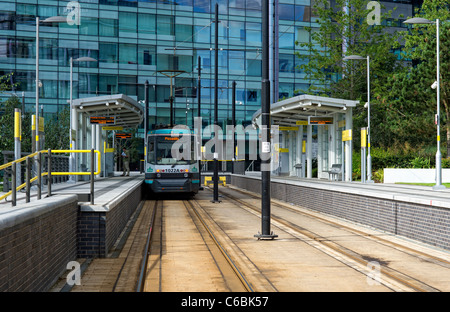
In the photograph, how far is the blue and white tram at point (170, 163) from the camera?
24.6 meters

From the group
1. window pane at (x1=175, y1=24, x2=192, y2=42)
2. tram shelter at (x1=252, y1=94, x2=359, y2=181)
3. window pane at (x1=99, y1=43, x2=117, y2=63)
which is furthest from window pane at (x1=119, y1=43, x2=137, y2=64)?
tram shelter at (x1=252, y1=94, x2=359, y2=181)

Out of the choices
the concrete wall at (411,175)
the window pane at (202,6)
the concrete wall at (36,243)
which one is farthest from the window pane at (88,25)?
the concrete wall at (36,243)

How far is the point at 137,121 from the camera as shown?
33.1m

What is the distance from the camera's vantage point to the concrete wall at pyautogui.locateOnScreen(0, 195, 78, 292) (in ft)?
17.9

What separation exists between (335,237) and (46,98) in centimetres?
5100

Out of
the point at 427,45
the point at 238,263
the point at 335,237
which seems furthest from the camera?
the point at 427,45

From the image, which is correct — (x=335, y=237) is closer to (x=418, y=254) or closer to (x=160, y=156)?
(x=418, y=254)

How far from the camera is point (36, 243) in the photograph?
21.8 feet

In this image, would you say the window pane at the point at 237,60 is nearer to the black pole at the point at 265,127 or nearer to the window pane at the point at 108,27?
the window pane at the point at 108,27

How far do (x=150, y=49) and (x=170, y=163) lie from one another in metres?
38.9

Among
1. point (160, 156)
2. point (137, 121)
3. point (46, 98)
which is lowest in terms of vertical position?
point (160, 156)

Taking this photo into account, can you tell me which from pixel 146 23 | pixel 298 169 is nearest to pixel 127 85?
pixel 146 23

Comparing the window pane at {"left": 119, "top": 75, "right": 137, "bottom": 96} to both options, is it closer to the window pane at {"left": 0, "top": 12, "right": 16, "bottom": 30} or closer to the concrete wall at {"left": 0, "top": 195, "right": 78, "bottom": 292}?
the window pane at {"left": 0, "top": 12, "right": 16, "bottom": 30}
